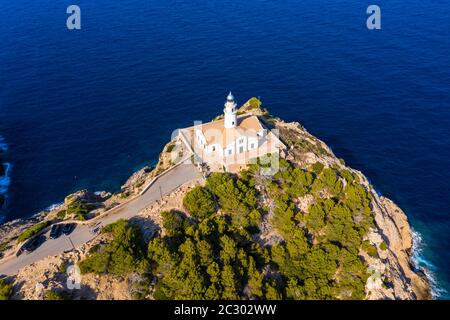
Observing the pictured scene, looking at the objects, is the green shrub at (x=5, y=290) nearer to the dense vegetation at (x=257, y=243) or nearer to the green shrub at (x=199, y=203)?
the dense vegetation at (x=257, y=243)

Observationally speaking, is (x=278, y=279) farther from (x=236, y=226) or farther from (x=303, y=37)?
(x=303, y=37)

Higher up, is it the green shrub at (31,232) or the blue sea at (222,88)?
the blue sea at (222,88)

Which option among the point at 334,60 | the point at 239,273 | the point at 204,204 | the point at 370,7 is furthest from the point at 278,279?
the point at 370,7

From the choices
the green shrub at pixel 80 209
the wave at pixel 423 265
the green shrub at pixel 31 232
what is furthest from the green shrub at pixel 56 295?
the wave at pixel 423 265

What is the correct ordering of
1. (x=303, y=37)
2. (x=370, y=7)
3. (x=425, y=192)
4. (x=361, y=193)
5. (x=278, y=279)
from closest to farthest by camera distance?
(x=278, y=279) → (x=361, y=193) → (x=425, y=192) → (x=303, y=37) → (x=370, y=7)
